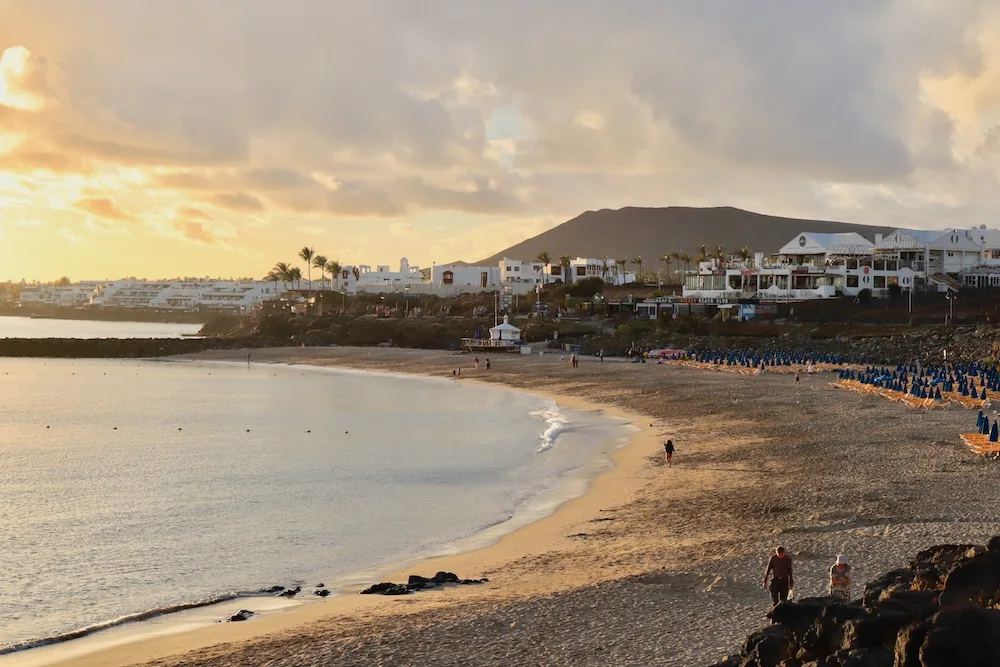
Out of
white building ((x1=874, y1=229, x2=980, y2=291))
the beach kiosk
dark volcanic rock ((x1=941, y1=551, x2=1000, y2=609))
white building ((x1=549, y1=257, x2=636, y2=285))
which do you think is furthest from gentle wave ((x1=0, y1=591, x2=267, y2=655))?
white building ((x1=549, y1=257, x2=636, y2=285))

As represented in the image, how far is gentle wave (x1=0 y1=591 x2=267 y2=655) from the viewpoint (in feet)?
48.0

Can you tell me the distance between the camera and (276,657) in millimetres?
12672

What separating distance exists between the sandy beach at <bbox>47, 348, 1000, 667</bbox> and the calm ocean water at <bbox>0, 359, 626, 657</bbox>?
2.20 metres

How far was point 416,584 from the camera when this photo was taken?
16.6m

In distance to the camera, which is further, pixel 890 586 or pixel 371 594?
pixel 371 594

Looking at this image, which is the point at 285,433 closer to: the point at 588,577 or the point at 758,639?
the point at 588,577

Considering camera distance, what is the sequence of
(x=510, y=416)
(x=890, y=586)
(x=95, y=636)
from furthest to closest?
(x=510, y=416) → (x=95, y=636) → (x=890, y=586)

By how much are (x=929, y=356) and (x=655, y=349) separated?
69.8 feet

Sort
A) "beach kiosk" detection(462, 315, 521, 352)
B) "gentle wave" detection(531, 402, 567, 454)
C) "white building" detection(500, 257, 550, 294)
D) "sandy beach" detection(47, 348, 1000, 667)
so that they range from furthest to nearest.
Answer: "white building" detection(500, 257, 550, 294) → "beach kiosk" detection(462, 315, 521, 352) → "gentle wave" detection(531, 402, 567, 454) → "sandy beach" detection(47, 348, 1000, 667)

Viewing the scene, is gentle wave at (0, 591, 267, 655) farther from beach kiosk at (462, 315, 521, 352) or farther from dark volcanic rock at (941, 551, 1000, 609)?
beach kiosk at (462, 315, 521, 352)

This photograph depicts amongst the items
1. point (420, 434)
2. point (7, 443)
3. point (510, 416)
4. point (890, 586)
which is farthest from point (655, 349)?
point (890, 586)

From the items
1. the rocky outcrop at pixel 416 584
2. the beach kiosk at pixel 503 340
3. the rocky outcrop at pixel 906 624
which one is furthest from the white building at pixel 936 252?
the rocky outcrop at pixel 906 624

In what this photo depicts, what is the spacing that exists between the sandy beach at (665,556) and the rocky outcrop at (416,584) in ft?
1.33

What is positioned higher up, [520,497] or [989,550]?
[989,550]
